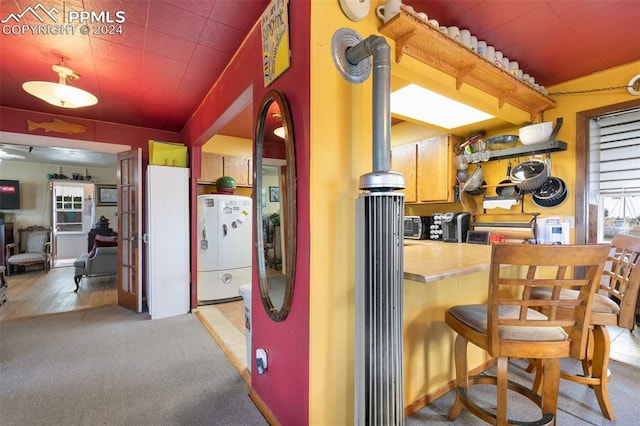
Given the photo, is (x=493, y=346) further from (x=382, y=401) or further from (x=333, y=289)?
(x=333, y=289)

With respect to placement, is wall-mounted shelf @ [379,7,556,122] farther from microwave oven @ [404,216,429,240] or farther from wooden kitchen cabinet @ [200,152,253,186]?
wooden kitchen cabinet @ [200,152,253,186]

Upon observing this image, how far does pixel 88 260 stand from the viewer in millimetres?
4305

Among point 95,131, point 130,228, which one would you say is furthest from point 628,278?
point 95,131

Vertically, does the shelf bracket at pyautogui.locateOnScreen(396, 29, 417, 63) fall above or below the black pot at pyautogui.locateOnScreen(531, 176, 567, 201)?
above

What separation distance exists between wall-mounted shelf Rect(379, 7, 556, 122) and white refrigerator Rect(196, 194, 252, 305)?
3.00 m

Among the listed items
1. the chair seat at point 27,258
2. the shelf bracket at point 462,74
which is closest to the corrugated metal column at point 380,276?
the shelf bracket at point 462,74

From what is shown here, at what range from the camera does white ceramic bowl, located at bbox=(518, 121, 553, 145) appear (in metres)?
2.41

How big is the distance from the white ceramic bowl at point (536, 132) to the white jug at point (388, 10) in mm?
1805

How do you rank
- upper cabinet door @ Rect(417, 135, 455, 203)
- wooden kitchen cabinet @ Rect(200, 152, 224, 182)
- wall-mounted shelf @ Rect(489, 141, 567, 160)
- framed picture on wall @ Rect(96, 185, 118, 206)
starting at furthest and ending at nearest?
framed picture on wall @ Rect(96, 185, 118, 206), wooden kitchen cabinet @ Rect(200, 152, 224, 182), upper cabinet door @ Rect(417, 135, 455, 203), wall-mounted shelf @ Rect(489, 141, 567, 160)

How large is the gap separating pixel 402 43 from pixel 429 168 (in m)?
1.84

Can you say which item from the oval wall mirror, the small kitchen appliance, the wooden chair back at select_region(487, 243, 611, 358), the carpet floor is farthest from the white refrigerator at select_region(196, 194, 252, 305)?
the wooden chair back at select_region(487, 243, 611, 358)

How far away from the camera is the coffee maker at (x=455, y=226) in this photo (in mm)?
2828

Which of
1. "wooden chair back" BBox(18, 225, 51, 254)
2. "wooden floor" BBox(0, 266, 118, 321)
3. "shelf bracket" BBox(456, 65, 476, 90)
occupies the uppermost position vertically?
"shelf bracket" BBox(456, 65, 476, 90)

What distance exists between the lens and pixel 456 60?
1.77 m
